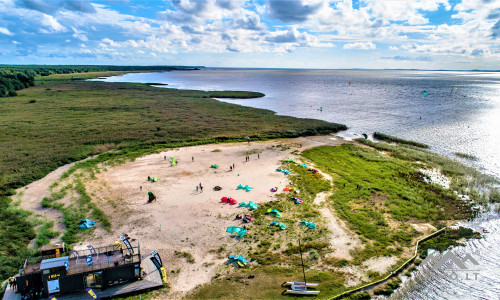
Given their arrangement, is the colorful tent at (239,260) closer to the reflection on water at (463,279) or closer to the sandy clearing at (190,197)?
the sandy clearing at (190,197)

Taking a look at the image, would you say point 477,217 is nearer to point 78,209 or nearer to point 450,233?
point 450,233

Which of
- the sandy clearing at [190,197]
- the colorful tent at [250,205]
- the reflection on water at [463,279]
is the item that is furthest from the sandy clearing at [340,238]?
the sandy clearing at [190,197]

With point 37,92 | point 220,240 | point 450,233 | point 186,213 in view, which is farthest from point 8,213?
point 37,92

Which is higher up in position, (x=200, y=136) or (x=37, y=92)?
(x=37, y=92)

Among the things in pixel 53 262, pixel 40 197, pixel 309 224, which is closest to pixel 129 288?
pixel 53 262

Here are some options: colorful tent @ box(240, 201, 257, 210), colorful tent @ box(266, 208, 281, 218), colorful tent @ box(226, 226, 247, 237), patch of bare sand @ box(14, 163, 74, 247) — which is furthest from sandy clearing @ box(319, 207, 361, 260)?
patch of bare sand @ box(14, 163, 74, 247)
